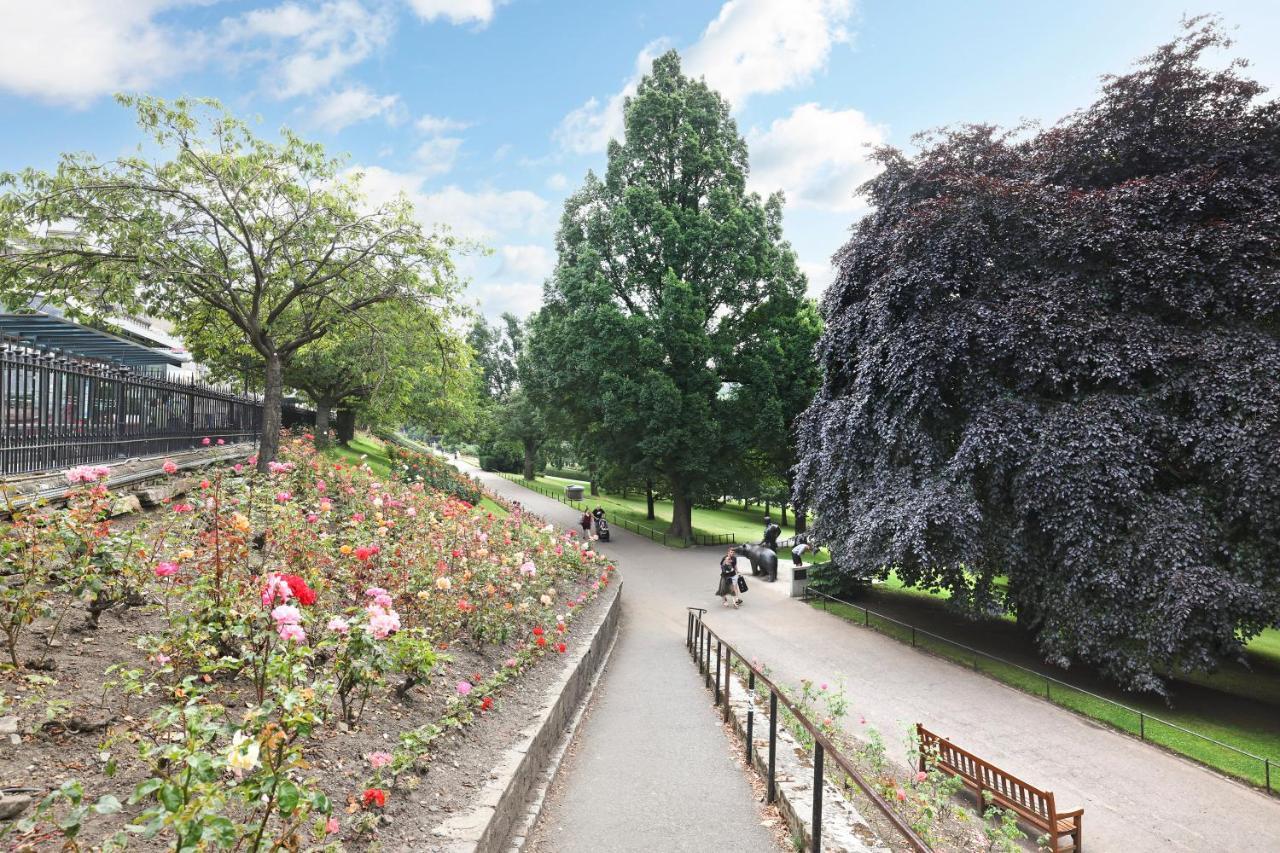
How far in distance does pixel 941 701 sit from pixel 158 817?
426 inches

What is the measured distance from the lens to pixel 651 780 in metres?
5.37

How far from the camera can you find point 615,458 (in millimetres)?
25109

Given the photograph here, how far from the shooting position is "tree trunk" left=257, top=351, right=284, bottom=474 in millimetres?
10711

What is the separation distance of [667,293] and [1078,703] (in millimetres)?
16672

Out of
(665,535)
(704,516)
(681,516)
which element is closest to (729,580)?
(681,516)

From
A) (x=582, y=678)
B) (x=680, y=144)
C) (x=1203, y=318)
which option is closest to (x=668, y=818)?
(x=582, y=678)

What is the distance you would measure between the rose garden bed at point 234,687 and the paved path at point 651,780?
0.74 metres

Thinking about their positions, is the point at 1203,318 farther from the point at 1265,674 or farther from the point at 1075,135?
the point at 1265,674

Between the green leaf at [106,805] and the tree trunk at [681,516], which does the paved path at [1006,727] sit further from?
the tree trunk at [681,516]

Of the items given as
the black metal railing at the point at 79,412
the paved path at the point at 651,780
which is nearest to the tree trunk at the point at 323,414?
the black metal railing at the point at 79,412

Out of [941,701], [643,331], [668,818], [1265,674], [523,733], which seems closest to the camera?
[668,818]

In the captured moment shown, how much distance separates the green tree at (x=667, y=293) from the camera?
75.2 ft

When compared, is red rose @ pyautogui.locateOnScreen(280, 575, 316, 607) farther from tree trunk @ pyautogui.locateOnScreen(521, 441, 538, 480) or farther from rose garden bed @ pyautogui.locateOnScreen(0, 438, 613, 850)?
tree trunk @ pyautogui.locateOnScreen(521, 441, 538, 480)

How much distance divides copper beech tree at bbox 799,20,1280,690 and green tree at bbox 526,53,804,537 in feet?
30.7
